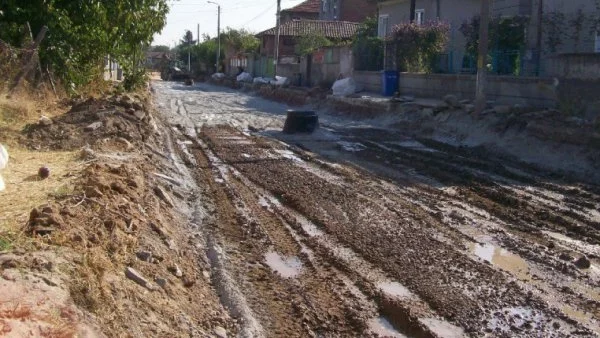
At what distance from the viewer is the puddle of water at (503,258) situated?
7.92m

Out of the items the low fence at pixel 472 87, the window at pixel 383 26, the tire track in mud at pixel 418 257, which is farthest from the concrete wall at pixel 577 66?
the window at pixel 383 26

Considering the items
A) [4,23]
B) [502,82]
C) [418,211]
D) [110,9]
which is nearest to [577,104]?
[502,82]

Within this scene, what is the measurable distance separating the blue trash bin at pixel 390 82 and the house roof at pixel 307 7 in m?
54.9

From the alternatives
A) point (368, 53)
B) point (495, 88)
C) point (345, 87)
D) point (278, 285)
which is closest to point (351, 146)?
point (495, 88)

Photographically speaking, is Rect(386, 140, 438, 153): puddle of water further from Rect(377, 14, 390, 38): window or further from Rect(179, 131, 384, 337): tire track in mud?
Rect(377, 14, 390, 38): window

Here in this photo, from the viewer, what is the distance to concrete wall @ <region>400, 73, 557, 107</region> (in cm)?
1989

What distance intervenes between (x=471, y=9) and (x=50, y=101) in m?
21.2

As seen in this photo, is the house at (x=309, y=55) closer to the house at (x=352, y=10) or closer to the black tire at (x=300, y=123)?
the house at (x=352, y=10)

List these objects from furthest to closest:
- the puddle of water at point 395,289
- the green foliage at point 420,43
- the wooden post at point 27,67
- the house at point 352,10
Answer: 1. the house at point 352,10
2. the green foliage at point 420,43
3. the wooden post at point 27,67
4. the puddle of water at point 395,289

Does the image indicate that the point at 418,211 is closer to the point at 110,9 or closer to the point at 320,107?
the point at 110,9

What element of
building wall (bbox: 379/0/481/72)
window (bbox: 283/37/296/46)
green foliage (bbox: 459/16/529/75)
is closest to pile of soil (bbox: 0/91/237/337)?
green foliage (bbox: 459/16/529/75)

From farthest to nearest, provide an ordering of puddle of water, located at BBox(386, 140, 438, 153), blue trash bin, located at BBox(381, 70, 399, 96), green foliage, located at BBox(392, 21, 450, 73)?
blue trash bin, located at BBox(381, 70, 399, 96) < green foliage, located at BBox(392, 21, 450, 73) < puddle of water, located at BBox(386, 140, 438, 153)

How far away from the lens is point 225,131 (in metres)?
22.3

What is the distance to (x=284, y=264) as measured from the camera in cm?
Result: 816
